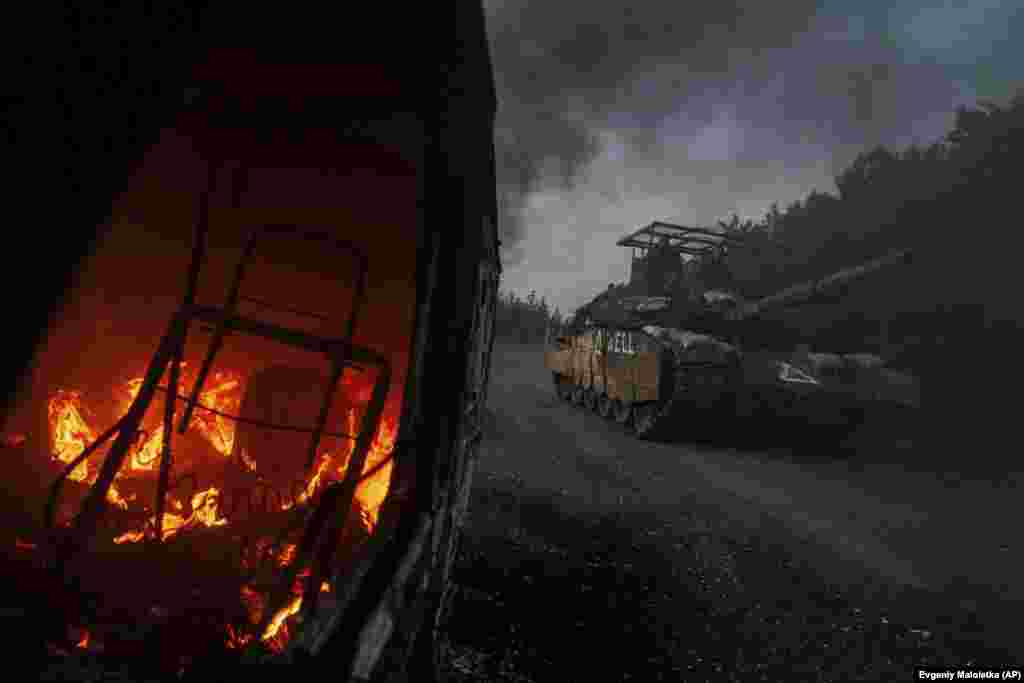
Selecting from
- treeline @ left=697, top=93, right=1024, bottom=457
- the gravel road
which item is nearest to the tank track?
the gravel road

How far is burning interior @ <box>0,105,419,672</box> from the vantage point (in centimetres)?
265

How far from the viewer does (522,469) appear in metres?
7.76

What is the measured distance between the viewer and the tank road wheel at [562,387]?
677 inches

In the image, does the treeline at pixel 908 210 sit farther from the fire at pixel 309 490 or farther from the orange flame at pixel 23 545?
the orange flame at pixel 23 545

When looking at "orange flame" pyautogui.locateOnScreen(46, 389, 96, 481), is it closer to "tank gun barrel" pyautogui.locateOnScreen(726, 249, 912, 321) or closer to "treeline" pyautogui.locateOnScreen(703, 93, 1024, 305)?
"tank gun barrel" pyautogui.locateOnScreen(726, 249, 912, 321)

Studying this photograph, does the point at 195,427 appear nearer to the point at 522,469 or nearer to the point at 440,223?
the point at 440,223

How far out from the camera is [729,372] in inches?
388

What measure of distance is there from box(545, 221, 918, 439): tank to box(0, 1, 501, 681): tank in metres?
7.62

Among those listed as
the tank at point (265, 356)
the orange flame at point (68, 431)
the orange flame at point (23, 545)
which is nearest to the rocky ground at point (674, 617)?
the tank at point (265, 356)

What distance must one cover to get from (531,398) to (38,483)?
13458 mm

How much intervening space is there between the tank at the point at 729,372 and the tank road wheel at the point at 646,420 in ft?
0.08

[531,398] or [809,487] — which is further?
[531,398]

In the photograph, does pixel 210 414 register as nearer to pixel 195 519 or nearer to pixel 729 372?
pixel 195 519

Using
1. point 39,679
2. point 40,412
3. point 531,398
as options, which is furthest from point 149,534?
point 531,398
